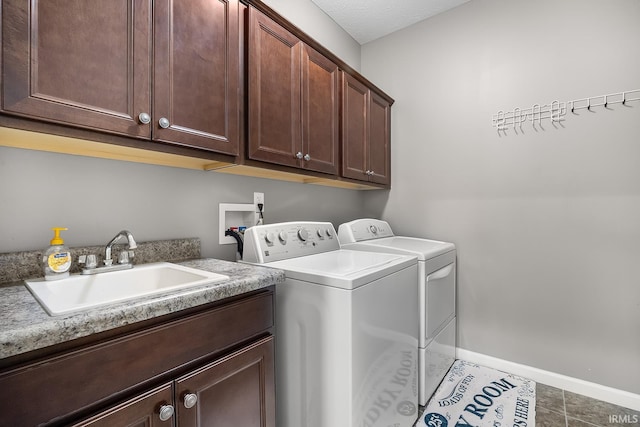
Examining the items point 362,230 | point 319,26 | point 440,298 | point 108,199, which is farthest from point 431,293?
point 319,26

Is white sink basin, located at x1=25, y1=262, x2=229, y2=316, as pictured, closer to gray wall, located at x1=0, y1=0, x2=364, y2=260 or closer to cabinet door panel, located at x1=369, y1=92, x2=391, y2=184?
gray wall, located at x1=0, y1=0, x2=364, y2=260

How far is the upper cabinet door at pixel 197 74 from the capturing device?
99 cm

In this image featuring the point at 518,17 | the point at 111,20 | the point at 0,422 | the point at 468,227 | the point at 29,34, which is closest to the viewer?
the point at 0,422

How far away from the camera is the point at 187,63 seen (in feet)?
3.46

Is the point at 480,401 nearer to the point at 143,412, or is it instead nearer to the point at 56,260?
the point at 143,412

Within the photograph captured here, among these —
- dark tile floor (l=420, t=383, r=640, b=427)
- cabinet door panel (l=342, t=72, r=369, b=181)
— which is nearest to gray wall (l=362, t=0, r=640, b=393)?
dark tile floor (l=420, t=383, r=640, b=427)

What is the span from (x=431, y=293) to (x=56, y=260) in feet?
5.65

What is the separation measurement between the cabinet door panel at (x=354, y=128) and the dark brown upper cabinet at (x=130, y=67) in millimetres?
844

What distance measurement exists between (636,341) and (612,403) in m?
0.40

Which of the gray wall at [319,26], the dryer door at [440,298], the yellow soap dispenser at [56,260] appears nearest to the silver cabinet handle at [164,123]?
the yellow soap dispenser at [56,260]

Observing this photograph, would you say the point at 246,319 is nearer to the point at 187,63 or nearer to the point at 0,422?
the point at 0,422

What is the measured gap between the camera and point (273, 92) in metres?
1.39

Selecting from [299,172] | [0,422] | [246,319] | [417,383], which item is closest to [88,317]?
[0,422]

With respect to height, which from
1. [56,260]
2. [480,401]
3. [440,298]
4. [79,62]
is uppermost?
[79,62]
